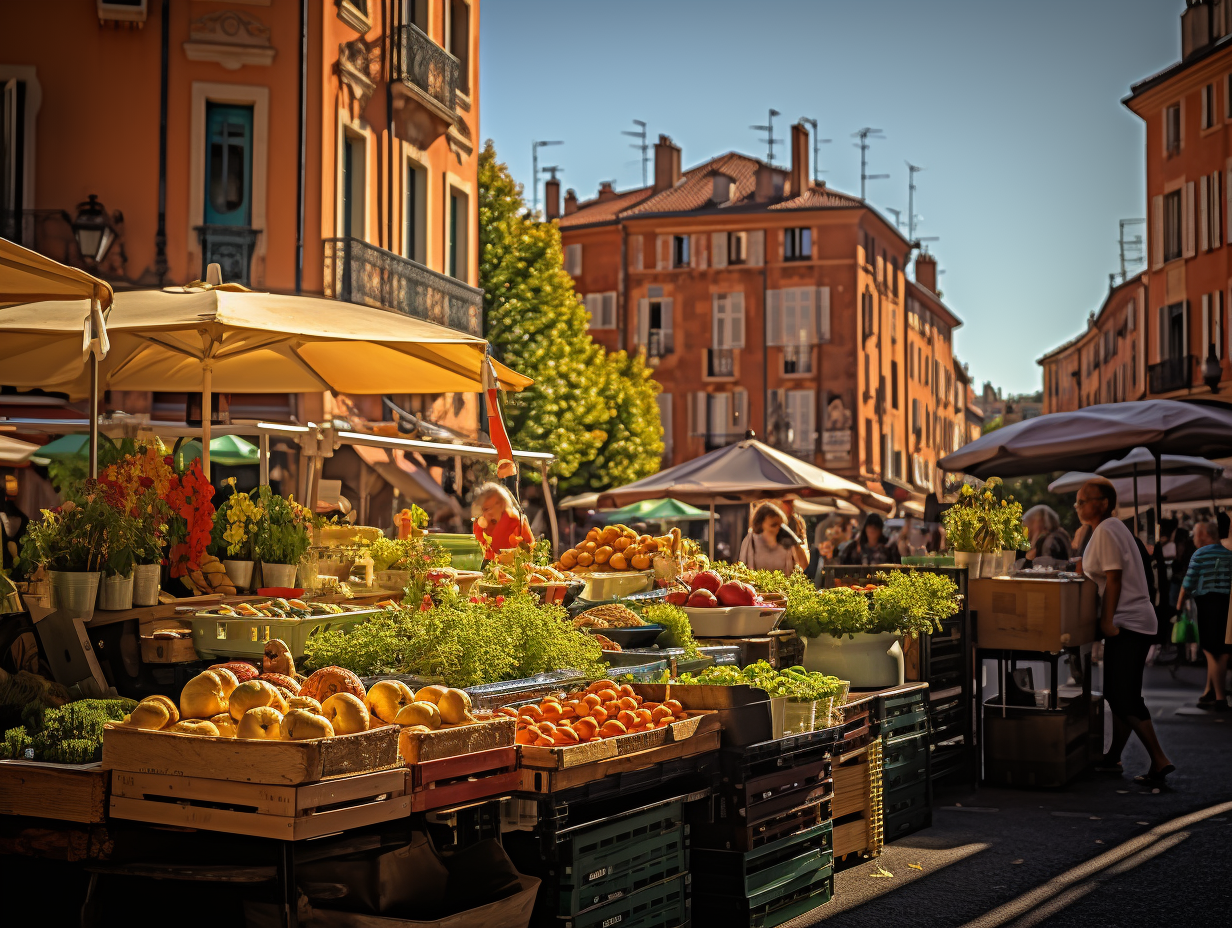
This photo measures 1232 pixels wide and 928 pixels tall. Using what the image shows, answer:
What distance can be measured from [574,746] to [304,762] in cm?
106

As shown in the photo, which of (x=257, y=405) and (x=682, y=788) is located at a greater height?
(x=257, y=405)

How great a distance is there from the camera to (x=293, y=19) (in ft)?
64.8

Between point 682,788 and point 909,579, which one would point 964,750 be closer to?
point 909,579

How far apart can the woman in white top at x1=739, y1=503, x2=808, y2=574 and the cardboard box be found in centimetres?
306

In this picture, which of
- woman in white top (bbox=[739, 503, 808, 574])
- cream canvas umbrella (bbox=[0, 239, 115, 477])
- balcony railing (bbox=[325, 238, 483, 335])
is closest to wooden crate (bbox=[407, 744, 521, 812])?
cream canvas umbrella (bbox=[0, 239, 115, 477])

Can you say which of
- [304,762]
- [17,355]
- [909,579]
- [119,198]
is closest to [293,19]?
[119,198]

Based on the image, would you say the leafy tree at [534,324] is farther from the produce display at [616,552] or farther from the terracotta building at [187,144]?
the produce display at [616,552]

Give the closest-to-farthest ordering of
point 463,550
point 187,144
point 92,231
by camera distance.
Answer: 1. point 463,550
2. point 92,231
3. point 187,144

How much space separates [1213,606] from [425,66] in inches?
574

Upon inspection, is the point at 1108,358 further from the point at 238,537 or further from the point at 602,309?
the point at 238,537

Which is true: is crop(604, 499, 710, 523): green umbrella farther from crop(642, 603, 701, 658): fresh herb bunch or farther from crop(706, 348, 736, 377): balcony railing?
crop(706, 348, 736, 377): balcony railing

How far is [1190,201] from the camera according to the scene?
35.5m

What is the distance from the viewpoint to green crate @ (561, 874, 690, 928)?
4871mm

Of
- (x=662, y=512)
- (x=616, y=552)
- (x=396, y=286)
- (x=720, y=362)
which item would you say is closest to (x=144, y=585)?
(x=616, y=552)
